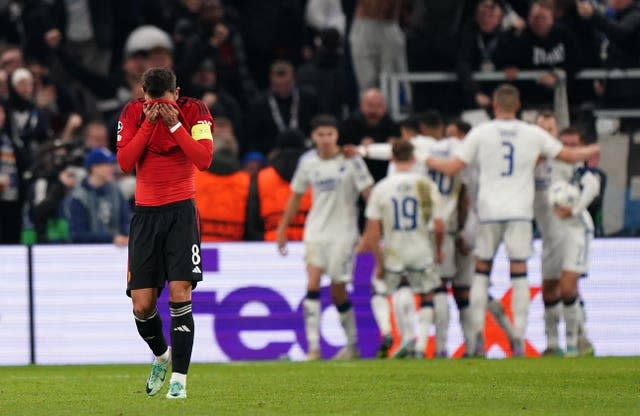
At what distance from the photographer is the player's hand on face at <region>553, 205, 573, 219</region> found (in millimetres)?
16078

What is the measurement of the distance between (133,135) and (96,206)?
24.8ft

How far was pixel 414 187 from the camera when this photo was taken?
16.2 m

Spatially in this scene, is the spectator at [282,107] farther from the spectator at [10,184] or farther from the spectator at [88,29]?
the spectator at [10,184]

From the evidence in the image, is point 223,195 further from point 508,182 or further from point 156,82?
point 156,82

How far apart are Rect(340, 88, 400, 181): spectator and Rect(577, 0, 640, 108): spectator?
2754 millimetres

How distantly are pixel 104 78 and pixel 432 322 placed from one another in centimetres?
686

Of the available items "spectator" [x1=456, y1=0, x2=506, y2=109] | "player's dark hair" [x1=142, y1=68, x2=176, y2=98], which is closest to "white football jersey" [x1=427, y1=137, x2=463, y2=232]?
"spectator" [x1=456, y1=0, x2=506, y2=109]

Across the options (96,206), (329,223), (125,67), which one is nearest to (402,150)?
(329,223)

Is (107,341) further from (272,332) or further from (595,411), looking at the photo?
(595,411)

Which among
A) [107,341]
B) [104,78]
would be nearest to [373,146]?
[107,341]

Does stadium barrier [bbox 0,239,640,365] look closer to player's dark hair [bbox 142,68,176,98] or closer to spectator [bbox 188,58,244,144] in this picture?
spectator [bbox 188,58,244,144]

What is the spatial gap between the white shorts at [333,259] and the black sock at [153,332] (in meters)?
5.96

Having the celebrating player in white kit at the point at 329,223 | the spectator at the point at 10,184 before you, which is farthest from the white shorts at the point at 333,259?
the spectator at the point at 10,184

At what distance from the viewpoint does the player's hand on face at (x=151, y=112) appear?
33.1ft
